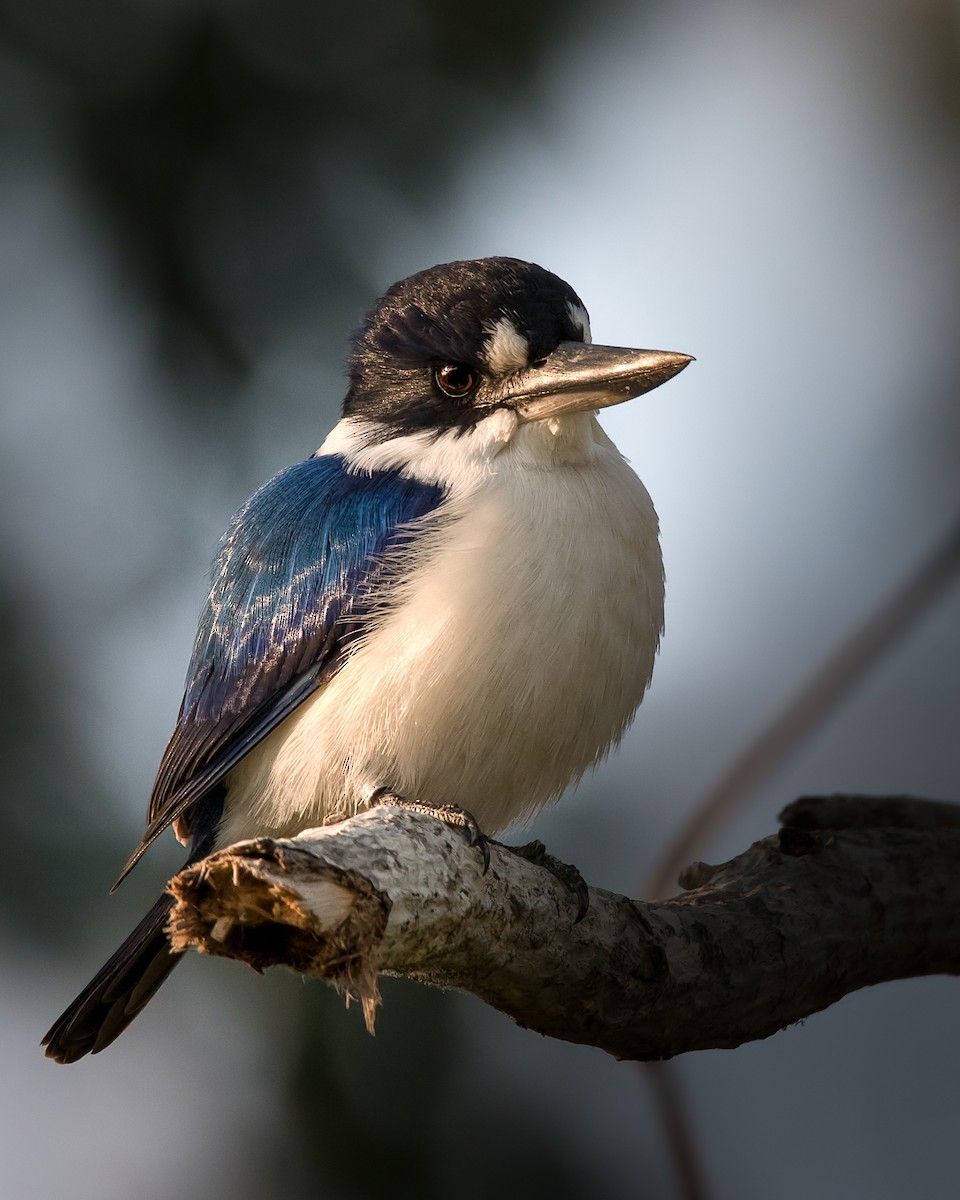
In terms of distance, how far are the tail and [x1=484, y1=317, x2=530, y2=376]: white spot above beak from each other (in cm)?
169

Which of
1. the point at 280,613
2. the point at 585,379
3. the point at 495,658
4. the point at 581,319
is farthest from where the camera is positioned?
the point at 581,319

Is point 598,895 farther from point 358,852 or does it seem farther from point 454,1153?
point 454,1153

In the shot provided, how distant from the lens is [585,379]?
3.88 meters

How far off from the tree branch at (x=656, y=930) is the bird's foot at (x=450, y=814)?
0.20 feet

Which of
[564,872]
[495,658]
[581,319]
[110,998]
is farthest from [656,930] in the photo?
[581,319]

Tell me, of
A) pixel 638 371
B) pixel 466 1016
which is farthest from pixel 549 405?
pixel 466 1016

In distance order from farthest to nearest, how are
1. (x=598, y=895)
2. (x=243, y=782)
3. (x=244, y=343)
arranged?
1. (x=244, y=343)
2. (x=243, y=782)
3. (x=598, y=895)

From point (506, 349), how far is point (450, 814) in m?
1.33

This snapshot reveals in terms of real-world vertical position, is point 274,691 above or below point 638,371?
below

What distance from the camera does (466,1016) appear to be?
203 inches

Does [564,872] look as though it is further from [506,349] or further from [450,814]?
[506,349]

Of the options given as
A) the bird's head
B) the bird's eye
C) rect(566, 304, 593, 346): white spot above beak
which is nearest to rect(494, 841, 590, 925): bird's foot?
the bird's head

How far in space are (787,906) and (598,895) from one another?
500mm

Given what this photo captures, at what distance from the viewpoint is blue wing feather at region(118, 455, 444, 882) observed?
391cm
